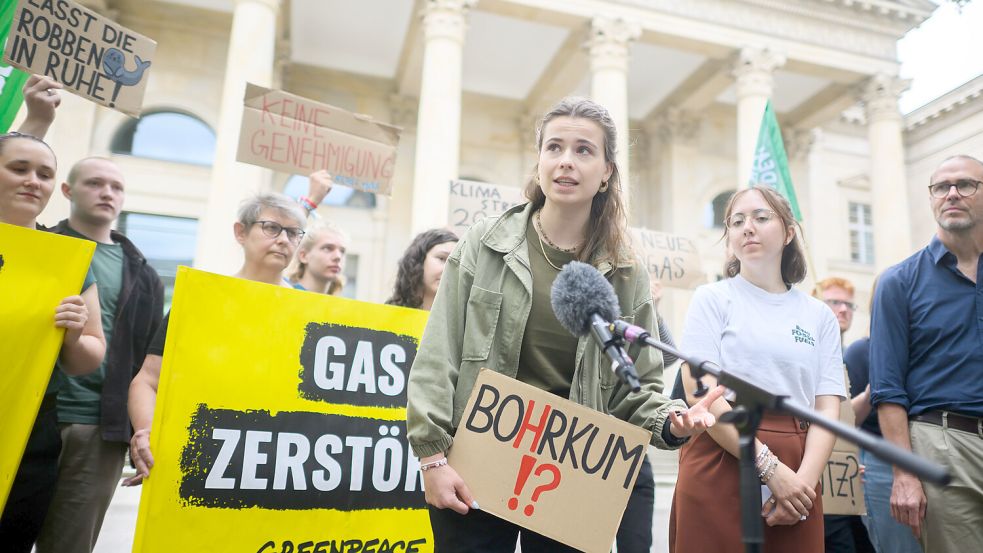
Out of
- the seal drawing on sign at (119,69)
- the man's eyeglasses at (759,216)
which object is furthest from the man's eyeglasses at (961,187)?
the seal drawing on sign at (119,69)

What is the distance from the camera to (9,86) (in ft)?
13.9

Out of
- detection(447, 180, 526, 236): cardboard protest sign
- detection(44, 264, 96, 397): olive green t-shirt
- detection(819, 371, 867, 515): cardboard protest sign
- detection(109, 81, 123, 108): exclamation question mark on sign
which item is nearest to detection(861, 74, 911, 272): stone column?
detection(447, 180, 526, 236): cardboard protest sign

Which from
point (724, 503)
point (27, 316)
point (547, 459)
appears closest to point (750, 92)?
point (724, 503)

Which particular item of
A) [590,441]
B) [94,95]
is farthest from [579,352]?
[94,95]

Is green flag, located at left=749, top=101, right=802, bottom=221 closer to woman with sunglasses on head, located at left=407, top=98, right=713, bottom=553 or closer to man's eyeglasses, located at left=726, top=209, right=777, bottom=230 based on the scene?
man's eyeglasses, located at left=726, top=209, right=777, bottom=230

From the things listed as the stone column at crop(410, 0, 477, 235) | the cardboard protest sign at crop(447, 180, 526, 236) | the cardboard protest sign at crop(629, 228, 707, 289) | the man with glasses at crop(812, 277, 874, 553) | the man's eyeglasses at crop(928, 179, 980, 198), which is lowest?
the man with glasses at crop(812, 277, 874, 553)

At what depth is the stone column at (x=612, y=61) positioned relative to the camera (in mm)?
14742

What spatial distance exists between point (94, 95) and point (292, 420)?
2830mm

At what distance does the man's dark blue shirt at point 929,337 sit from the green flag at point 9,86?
493 cm

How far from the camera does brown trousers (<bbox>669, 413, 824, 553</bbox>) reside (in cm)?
249

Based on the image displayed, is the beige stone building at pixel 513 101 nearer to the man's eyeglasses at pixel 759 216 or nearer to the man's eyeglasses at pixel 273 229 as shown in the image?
the man's eyeglasses at pixel 273 229

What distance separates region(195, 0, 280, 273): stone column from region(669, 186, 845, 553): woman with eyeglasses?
34.0 feet

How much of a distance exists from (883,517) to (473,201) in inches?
179

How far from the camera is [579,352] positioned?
6.88 ft
